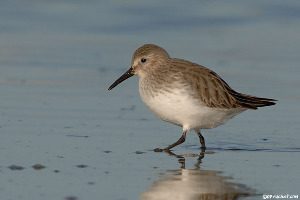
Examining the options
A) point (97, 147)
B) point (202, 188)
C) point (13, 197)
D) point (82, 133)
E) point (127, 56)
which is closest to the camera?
point (13, 197)

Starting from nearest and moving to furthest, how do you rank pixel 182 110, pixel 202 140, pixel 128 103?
pixel 182 110 < pixel 202 140 < pixel 128 103

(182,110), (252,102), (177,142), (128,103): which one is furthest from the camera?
(128,103)

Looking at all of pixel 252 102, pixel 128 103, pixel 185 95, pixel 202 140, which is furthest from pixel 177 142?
pixel 128 103

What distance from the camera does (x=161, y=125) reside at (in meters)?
10.5

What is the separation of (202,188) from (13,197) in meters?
1.47

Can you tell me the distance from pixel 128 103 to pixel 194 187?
362 cm

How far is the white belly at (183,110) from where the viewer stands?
9531mm

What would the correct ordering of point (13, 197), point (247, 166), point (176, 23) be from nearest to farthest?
point (13, 197) → point (247, 166) → point (176, 23)

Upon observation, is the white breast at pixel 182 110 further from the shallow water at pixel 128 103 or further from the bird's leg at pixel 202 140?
the shallow water at pixel 128 103

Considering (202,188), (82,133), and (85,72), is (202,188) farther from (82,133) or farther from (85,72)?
(85,72)

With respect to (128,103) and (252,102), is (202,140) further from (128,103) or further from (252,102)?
(128,103)

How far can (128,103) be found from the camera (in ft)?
36.9

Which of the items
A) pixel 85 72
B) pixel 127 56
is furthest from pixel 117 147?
pixel 127 56

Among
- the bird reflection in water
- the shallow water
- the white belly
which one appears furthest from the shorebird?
the bird reflection in water
